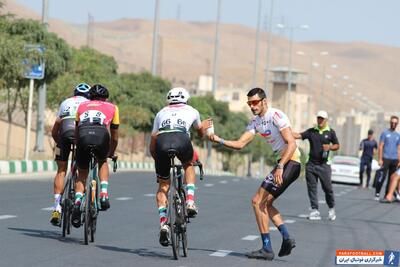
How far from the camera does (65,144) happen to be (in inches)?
606

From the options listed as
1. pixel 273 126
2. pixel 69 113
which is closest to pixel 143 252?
pixel 273 126

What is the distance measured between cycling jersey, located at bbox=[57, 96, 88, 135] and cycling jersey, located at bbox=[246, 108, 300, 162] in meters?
2.49

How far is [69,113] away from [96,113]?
1.27m

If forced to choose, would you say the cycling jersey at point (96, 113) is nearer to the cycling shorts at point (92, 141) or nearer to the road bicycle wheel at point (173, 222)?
the cycling shorts at point (92, 141)

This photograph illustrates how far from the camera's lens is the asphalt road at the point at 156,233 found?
13.3 meters

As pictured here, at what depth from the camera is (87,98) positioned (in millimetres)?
15773

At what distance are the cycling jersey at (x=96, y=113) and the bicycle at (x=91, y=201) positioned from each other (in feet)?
1.11

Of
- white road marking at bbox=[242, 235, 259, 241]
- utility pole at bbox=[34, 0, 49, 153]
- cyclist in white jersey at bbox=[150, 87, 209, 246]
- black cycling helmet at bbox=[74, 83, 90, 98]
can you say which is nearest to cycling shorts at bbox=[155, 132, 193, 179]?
cyclist in white jersey at bbox=[150, 87, 209, 246]

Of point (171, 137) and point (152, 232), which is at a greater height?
point (171, 137)

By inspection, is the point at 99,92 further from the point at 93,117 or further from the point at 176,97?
the point at 176,97

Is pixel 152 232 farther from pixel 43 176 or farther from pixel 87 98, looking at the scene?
pixel 43 176

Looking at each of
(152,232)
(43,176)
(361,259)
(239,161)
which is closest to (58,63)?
(43,176)

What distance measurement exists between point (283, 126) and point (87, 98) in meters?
3.05

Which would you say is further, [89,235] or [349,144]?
[349,144]
